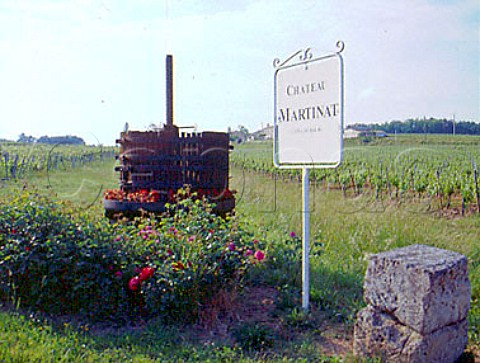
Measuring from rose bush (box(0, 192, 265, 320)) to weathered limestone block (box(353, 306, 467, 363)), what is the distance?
4.15 feet

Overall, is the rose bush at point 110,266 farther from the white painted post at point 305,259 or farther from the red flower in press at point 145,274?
the white painted post at point 305,259

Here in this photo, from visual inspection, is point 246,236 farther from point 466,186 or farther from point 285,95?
point 466,186

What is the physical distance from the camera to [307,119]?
4621mm

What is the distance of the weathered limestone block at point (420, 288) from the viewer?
3.19m

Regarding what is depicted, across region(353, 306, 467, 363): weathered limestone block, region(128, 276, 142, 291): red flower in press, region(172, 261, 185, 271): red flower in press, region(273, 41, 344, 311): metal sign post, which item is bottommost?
region(353, 306, 467, 363): weathered limestone block

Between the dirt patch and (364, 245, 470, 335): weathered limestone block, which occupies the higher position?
(364, 245, 470, 335): weathered limestone block

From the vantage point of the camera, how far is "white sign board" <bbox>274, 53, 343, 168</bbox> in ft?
14.3

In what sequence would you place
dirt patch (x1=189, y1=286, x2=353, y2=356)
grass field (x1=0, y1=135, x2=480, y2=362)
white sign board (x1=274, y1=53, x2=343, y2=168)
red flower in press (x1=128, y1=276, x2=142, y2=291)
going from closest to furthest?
grass field (x1=0, y1=135, x2=480, y2=362), dirt patch (x1=189, y1=286, x2=353, y2=356), red flower in press (x1=128, y1=276, x2=142, y2=291), white sign board (x1=274, y1=53, x2=343, y2=168)

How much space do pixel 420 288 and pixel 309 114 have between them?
6.55 ft

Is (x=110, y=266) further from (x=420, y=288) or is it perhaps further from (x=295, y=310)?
(x=420, y=288)

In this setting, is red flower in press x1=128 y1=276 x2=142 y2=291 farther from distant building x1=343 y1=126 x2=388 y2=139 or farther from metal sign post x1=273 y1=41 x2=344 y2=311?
distant building x1=343 y1=126 x2=388 y2=139

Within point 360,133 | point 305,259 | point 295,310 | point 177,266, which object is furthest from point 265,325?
point 360,133

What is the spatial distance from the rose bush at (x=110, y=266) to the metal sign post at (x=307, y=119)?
0.86 m

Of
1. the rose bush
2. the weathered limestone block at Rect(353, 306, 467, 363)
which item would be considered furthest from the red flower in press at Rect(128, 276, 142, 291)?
the weathered limestone block at Rect(353, 306, 467, 363)
